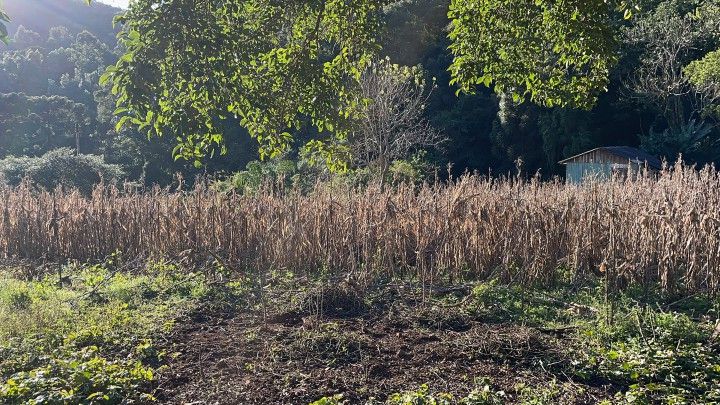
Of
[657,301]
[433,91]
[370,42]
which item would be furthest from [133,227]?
[433,91]

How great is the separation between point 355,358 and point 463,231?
2.84 m

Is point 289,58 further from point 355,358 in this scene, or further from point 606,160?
point 606,160

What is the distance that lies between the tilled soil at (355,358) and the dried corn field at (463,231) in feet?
3.54

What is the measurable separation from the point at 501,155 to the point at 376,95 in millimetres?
7152

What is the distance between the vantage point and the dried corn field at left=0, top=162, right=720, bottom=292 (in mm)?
5941

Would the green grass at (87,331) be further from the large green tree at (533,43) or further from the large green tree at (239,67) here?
the large green tree at (533,43)

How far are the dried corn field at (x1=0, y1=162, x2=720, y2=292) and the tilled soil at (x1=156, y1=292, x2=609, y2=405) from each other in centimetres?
108

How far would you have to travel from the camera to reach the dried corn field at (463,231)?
19.5 ft

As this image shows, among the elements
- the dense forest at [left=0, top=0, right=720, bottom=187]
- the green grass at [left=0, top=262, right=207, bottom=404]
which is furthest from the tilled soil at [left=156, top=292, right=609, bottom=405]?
the dense forest at [left=0, top=0, right=720, bottom=187]

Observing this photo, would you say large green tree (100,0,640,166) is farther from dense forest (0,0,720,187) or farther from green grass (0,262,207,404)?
dense forest (0,0,720,187)

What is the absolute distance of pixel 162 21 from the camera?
3.94 metres

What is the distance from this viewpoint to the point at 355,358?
4457 millimetres

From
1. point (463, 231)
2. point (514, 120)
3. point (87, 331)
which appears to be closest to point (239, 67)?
point (87, 331)

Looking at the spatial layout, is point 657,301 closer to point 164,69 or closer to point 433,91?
point 164,69
